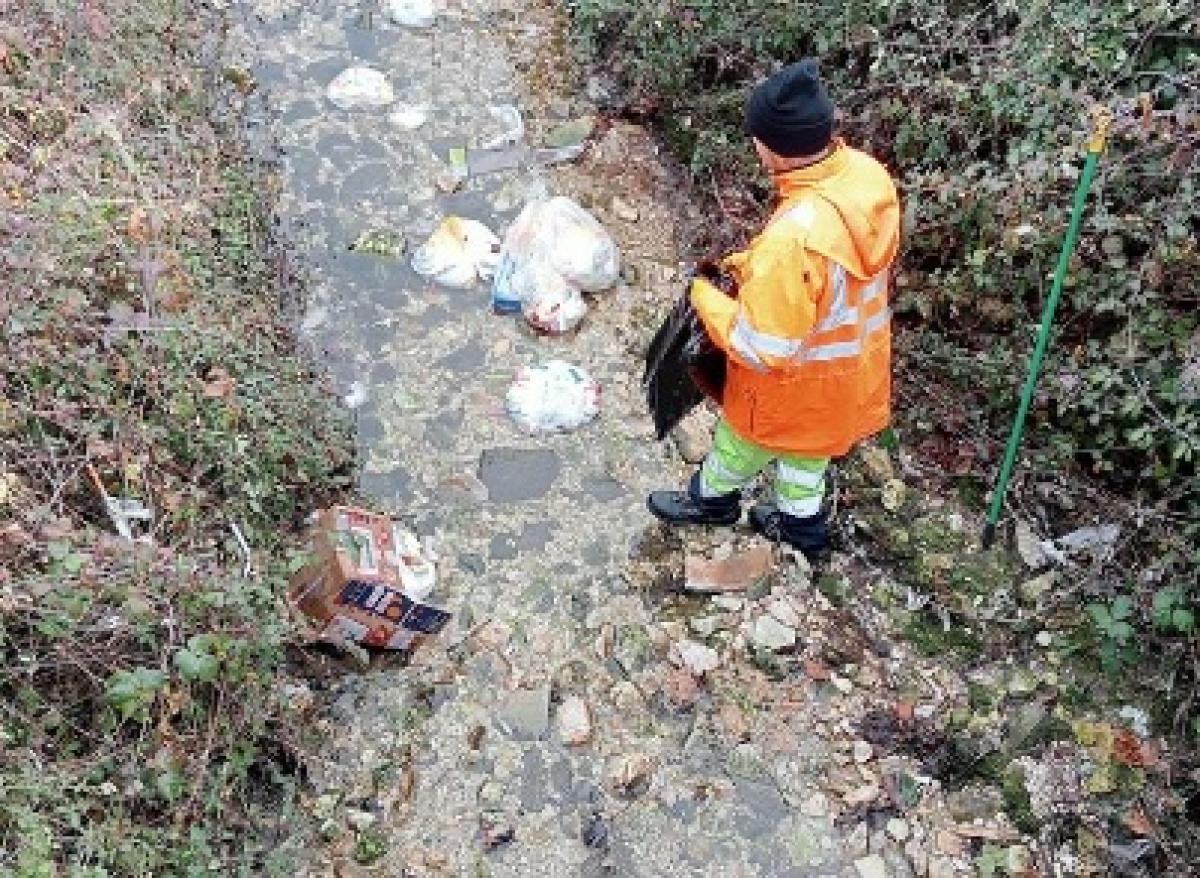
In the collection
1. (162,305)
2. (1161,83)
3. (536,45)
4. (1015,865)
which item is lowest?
(1015,865)

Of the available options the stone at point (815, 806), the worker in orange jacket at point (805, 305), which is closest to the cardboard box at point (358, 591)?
the worker in orange jacket at point (805, 305)

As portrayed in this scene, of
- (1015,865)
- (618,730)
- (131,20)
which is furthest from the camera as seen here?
(131,20)

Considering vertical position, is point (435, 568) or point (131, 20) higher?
point (131, 20)

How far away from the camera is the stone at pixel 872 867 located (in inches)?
122

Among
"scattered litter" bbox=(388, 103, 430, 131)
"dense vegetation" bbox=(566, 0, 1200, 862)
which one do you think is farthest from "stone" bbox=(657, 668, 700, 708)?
"scattered litter" bbox=(388, 103, 430, 131)

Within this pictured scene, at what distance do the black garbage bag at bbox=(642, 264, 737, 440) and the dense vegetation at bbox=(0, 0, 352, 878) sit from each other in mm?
1092

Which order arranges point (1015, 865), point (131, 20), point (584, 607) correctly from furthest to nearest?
point (131, 20), point (584, 607), point (1015, 865)

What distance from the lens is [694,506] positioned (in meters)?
3.80

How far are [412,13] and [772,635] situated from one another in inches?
146

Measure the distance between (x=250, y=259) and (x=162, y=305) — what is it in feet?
2.62

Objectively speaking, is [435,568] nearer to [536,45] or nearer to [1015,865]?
[1015,865]

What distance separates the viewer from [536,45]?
5762 millimetres

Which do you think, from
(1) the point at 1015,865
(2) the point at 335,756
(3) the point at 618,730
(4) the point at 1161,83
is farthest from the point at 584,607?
(4) the point at 1161,83

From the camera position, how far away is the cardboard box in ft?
10.7
